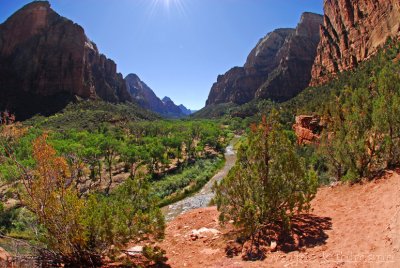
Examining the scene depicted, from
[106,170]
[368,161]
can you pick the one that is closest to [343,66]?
[106,170]

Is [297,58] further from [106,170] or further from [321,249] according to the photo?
[321,249]

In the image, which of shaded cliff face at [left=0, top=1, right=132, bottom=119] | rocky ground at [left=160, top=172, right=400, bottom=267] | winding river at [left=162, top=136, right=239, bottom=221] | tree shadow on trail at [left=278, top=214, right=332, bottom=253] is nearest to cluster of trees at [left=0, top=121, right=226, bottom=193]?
winding river at [left=162, top=136, right=239, bottom=221]

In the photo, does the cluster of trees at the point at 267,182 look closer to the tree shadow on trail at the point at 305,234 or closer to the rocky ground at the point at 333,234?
the tree shadow on trail at the point at 305,234

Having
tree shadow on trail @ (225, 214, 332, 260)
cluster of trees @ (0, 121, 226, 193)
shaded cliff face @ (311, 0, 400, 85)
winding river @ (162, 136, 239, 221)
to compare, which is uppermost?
shaded cliff face @ (311, 0, 400, 85)

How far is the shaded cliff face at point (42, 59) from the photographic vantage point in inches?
5064

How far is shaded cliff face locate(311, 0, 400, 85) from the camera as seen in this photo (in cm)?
6812

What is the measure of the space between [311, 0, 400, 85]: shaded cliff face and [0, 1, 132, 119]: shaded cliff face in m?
98.3

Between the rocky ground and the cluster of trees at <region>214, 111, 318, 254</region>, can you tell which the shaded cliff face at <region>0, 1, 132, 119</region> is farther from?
the cluster of trees at <region>214, 111, 318, 254</region>

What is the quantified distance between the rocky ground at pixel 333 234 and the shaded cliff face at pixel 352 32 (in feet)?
202

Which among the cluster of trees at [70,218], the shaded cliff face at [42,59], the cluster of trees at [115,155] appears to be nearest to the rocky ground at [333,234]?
the cluster of trees at [70,218]

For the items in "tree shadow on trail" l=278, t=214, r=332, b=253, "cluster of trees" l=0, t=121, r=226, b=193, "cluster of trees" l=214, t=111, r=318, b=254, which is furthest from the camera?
"cluster of trees" l=0, t=121, r=226, b=193

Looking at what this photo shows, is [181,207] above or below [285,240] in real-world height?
below

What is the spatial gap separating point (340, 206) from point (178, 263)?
701cm

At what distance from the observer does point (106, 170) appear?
175ft
